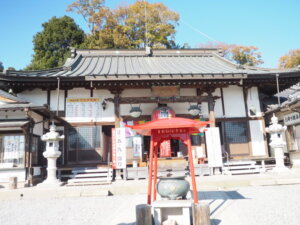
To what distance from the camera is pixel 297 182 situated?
845cm

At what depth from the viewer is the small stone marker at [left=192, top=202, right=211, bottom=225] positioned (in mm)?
4242

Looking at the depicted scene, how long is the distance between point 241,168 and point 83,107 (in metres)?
8.25

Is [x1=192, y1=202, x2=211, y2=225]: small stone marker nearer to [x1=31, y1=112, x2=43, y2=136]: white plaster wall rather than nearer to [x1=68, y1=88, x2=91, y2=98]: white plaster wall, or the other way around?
[x1=31, y1=112, x2=43, y2=136]: white plaster wall

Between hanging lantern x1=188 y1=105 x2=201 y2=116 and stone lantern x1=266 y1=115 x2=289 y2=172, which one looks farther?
hanging lantern x1=188 y1=105 x2=201 y2=116

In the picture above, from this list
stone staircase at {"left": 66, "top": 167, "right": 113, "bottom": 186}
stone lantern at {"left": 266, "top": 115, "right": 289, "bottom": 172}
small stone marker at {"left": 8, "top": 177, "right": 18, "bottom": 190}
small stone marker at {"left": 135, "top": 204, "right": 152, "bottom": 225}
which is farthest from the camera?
stone lantern at {"left": 266, "top": 115, "right": 289, "bottom": 172}

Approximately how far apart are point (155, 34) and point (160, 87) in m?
17.8

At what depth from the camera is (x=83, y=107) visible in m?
11.5

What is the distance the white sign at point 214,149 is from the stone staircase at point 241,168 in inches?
20.0

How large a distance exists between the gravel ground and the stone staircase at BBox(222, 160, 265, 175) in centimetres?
270

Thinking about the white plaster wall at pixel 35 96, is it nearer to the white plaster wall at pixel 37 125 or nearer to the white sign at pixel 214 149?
the white plaster wall at pixel 37 125

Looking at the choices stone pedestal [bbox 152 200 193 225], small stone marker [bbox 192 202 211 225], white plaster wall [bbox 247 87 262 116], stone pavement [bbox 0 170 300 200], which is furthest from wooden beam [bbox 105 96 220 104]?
small stone marker [bbox 192 202 211 225]

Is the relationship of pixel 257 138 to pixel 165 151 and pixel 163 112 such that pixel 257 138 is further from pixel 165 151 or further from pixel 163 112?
pixel 163 112

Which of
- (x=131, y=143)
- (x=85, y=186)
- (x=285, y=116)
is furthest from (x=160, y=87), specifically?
(x=285, y=116)

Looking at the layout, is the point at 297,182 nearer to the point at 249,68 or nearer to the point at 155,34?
the point at 249,68
